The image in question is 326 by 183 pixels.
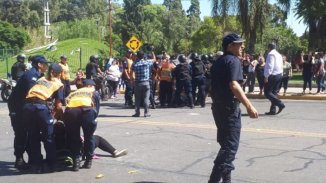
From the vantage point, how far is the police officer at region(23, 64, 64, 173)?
23.6ft

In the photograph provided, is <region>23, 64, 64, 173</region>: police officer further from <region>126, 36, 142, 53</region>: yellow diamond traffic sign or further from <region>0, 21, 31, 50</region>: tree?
<region>0, 21, 31, 50</region>: tree

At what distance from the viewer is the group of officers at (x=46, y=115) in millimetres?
7219

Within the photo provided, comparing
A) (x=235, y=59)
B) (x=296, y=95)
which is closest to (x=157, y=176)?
(x=235, y=59)

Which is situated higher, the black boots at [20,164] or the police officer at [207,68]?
the police officer at [207,68]

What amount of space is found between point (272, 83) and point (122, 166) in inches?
257

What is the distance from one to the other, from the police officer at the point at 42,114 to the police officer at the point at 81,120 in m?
0.25

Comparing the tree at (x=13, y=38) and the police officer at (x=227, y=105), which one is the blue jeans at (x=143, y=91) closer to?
the police officer at (x=227, y=105)

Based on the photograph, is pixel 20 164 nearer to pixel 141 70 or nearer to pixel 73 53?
pixel 141 70

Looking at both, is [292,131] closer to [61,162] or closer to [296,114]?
[296,114]

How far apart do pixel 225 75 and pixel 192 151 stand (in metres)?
3.04

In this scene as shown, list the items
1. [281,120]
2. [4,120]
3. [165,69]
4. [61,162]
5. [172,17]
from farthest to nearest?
[172,17]
[165,69]
[4,120]
[281,120]
[61,162]

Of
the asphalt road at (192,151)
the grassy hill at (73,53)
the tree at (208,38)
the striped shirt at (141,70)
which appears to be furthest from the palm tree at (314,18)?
the tree at (208,38)

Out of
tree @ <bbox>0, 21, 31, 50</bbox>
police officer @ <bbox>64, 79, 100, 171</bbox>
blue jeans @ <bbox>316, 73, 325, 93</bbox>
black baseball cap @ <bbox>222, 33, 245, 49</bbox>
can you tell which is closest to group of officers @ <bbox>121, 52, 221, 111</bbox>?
blue jeans @ <bbox>316, 73, 325, 93</bbox>

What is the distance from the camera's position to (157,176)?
699 cm
